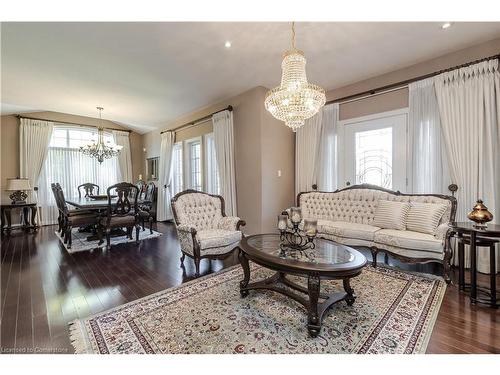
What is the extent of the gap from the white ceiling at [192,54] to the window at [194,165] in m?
1.64

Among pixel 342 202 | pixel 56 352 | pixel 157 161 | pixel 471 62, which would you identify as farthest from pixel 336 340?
pixel 157 161

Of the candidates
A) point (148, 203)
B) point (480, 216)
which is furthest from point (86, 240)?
point (480, 216)

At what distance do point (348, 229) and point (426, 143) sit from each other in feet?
5.56

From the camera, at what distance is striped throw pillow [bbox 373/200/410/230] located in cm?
322

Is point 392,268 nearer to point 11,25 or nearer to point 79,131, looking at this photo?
point 11,25

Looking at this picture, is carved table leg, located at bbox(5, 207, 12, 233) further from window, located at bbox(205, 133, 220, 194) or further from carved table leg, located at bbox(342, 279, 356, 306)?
carved table leg, located at bbox(342, 279, 356, 306)

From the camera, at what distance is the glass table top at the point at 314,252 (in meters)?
1.99

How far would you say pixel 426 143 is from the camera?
3.43 metres

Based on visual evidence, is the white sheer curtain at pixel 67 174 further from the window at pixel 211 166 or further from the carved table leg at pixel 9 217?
the window at pixel 211 166

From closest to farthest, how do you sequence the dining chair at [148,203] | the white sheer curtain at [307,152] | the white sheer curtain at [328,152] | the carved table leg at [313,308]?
1. the carved table leg at [313,308]
2. the white sheer curtain at [328,152]
3. the white sheer curtain at [307,152]
4. the dining chair at [148,203]

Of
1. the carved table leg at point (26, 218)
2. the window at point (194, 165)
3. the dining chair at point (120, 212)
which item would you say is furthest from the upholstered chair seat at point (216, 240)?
the carved table leg at point (26, 218)

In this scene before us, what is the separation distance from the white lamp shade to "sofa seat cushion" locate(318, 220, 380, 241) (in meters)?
6.90

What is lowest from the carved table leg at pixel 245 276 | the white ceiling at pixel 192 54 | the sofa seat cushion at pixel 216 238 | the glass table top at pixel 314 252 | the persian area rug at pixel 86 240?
the persian area rug at pixel 86 240

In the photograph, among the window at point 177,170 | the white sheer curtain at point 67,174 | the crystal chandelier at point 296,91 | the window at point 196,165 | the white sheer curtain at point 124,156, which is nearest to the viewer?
the crystal chandelier at point 296,91
